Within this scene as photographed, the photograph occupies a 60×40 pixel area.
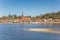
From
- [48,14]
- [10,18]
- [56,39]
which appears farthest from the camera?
[48,14]

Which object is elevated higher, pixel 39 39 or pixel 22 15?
pixel 22 15

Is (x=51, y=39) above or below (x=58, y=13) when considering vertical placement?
below

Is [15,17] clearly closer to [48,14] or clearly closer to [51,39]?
[48,14]

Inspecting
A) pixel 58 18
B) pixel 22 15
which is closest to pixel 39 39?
pixel 22 15

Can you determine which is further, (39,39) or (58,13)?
(58,13)

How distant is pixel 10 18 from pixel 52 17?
5.20 metres

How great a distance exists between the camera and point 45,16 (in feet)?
66.1

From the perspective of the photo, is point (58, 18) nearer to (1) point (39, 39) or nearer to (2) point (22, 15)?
(2) point (22, 15)

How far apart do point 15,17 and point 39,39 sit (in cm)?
1031

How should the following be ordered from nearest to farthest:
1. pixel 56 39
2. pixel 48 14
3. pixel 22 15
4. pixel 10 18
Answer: pixel 56 39, pixel 22 15, pixel 10 18, pixel 48 14

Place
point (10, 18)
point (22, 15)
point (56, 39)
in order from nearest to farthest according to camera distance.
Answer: point (56, 39), point (22, 15), point (10, 18)

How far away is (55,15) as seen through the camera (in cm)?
1952

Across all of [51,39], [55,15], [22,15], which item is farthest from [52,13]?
[51,39]

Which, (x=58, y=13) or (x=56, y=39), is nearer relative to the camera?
(x=56, y=39)
